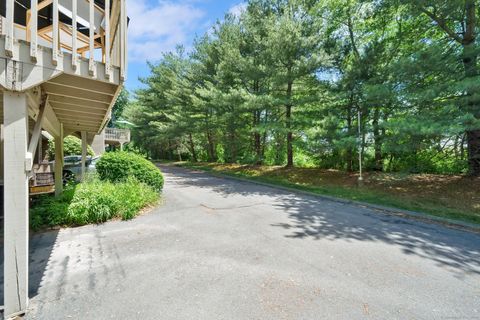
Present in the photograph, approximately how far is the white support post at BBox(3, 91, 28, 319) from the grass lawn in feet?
26.9

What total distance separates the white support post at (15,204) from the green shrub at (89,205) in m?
3.08

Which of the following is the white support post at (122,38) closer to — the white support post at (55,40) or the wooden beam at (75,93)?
the white support post at (55,40)

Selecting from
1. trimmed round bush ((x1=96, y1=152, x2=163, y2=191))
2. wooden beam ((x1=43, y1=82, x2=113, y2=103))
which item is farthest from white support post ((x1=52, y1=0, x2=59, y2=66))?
trimmed round bush ((x1=96, y1=152, x2=163, y2=191))

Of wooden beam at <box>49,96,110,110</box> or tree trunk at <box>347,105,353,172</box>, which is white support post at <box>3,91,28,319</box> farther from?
tree trunk at <box>347,105,353,172</box>

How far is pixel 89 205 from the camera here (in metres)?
5.51

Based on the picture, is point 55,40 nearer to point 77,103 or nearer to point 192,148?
point 77,103

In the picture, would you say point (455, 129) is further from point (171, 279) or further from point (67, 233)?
point (67, 233)

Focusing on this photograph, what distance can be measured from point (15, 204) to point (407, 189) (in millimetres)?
10558

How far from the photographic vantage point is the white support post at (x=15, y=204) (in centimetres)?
240

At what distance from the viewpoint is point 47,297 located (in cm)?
275

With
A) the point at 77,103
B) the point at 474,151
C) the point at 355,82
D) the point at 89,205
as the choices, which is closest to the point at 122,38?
the point at 77,103

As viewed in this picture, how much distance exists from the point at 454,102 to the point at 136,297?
9.23 meters

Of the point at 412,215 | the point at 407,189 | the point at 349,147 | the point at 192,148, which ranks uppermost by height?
the point at 192,148

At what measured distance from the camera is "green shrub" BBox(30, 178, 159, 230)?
16.9 ft
